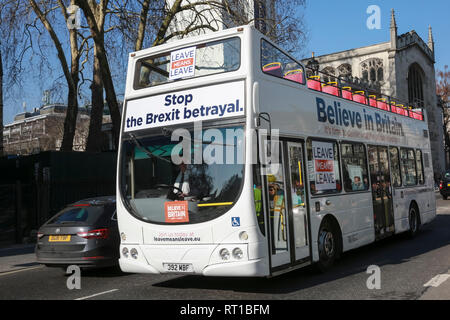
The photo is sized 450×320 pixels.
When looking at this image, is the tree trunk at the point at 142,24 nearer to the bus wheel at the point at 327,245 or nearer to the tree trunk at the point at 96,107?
the tree trunk at the point at 96,107

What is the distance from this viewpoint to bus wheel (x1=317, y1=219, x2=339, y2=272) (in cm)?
812

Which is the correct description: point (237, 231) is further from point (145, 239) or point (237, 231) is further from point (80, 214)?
point (80, 214)

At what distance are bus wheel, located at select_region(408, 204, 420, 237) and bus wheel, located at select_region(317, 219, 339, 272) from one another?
468 centimetres

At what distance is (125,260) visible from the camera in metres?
7.00

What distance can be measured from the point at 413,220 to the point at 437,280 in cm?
591

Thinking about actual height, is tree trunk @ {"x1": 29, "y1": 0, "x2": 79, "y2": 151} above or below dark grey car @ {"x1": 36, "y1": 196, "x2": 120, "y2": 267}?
above

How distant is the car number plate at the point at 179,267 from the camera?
6449 millimetres

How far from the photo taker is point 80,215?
8.91 m

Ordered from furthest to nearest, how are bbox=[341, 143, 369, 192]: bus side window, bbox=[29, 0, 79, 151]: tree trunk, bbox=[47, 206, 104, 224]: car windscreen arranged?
1. bbox=[29, 0, 79, 151]: tree trunk
2. bbox=[341, 143, 369, 192]: bus side window
3. bbox=[47, 206, 104, 224]: car windscreen

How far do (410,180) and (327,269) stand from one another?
5664mm

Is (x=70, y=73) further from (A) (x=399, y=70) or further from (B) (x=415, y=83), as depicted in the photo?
(B) (x=415, y=83)
